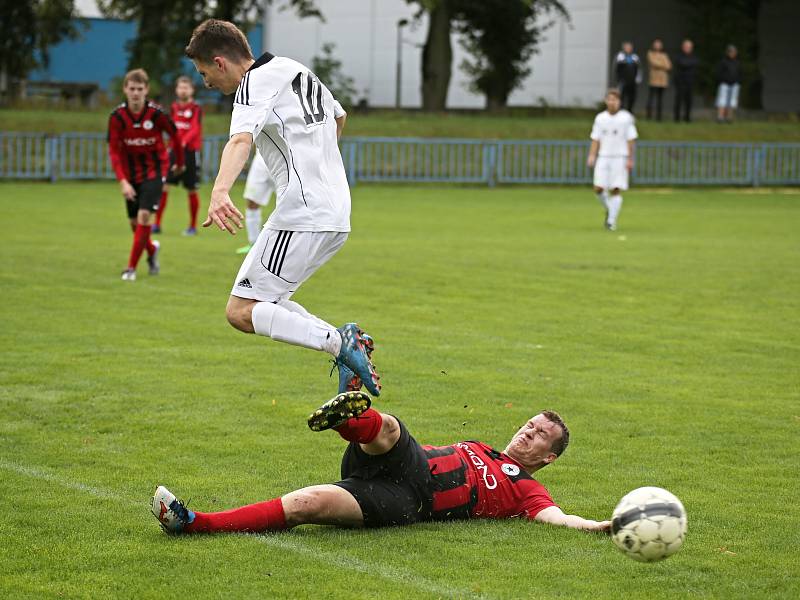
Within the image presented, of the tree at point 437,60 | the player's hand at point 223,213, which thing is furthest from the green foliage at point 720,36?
the player's hand at point 223,213

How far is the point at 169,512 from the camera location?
5141 mm

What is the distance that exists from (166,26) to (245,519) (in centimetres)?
4125

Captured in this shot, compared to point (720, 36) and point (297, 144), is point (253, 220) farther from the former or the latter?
point (720, 36)

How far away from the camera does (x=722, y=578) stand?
4.88 metres

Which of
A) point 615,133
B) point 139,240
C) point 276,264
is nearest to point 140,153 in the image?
point 139,240

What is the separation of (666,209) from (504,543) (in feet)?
74.8

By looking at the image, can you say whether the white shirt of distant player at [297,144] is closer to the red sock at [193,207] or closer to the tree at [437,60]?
the red sock at [193,207]

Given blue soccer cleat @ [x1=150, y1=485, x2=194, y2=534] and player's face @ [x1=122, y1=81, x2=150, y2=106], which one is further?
player's face @ [x1=122, y1=81, x2=150, y2=106]

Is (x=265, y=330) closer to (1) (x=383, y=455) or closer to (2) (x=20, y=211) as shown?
(1) (x=383, y=455)

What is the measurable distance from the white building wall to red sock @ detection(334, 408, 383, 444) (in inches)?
1688

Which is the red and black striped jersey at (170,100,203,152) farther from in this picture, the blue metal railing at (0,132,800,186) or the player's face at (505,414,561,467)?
the player's face at (505,414,561,467)


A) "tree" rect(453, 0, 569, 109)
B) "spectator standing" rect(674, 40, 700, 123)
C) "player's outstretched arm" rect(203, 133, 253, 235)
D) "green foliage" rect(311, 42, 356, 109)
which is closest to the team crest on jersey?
"player's outstretched arm" rect(203, 133, 253, 235)

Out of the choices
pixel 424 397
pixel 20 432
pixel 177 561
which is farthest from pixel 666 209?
pixel 177 561

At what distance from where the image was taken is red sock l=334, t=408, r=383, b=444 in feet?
17.3
